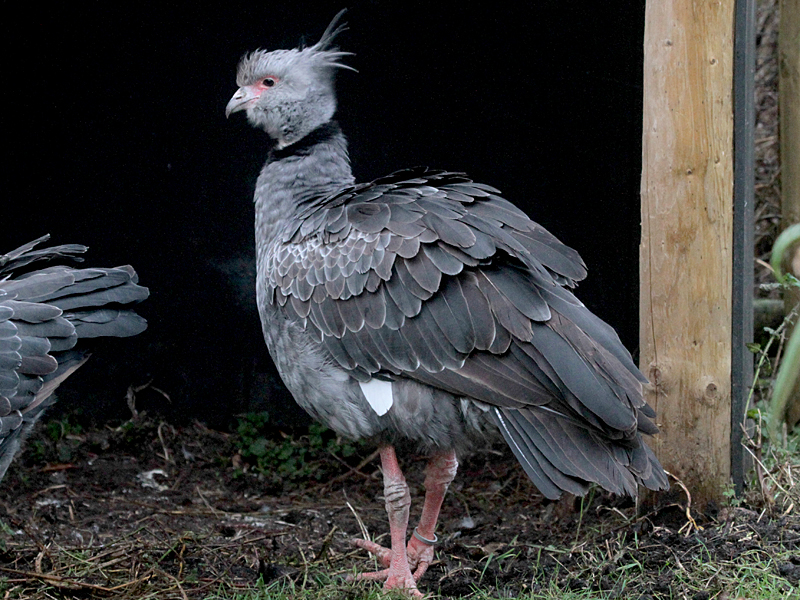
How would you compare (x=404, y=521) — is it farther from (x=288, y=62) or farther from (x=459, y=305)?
(x=288, y=62)

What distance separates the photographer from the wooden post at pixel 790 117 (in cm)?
438

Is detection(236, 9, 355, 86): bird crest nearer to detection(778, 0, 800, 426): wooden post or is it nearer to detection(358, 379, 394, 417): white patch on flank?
detection(358, 379, 394, 417): white patch on flank

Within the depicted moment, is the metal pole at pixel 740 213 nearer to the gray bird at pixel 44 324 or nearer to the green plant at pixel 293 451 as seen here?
the green plant at pixel 293 451

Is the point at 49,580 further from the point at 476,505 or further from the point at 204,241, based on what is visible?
the point at 204,241

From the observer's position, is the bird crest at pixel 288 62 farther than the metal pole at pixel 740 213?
Yes

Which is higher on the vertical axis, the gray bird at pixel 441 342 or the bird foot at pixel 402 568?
the gray bird at pixel 441 342

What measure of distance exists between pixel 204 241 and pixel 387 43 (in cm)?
158

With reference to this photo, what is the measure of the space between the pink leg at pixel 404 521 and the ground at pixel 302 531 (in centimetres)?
10

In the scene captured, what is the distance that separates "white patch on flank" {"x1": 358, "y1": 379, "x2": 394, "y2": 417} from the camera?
3.01m

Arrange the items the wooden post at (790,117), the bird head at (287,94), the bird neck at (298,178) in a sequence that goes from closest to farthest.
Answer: the bird neck at (298,178), the bird head at (287,94), the wooden post at (790,117)

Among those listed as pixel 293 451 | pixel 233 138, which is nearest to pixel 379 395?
pixel 293 451

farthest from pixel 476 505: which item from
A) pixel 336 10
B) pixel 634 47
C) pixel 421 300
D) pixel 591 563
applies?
pixel 336 10

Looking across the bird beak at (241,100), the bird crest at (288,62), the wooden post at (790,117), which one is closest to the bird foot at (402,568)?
the bird beak at (241,100)

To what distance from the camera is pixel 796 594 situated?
271cm
